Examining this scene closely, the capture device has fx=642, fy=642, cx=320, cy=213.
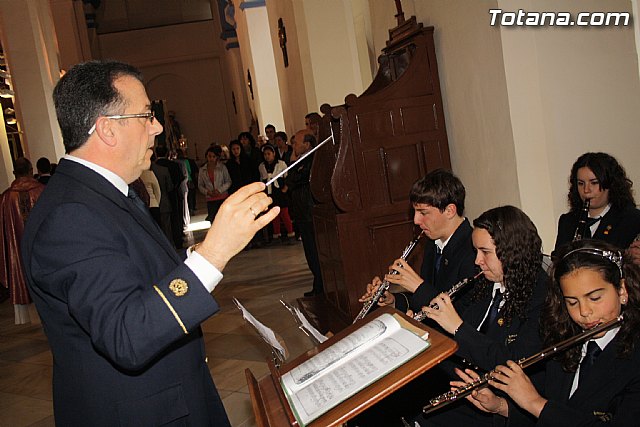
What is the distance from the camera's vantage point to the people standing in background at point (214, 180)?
951 cm

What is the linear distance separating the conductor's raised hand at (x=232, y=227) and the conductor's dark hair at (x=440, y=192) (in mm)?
1713

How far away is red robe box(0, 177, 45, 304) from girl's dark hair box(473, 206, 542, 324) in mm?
5285

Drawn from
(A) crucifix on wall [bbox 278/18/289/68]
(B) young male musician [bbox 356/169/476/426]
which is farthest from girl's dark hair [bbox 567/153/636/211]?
(A) crucifix on wall [bbox 278/18/289/68]

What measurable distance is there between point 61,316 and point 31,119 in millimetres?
10010

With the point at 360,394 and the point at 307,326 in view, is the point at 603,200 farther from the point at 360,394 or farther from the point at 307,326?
the point at 360,394

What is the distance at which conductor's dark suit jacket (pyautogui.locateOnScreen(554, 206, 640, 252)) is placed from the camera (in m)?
3.25

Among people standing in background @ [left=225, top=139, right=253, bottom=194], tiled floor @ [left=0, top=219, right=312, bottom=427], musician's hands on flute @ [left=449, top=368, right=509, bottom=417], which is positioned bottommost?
tiled floor @ [left=0, top=219, right=312, bottom=427]

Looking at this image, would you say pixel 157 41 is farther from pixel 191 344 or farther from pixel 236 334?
pixel 191 344

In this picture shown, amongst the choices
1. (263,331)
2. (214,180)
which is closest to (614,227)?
(263,331)

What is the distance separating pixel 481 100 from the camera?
422 cm

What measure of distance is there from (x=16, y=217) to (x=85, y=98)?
17.8 feet

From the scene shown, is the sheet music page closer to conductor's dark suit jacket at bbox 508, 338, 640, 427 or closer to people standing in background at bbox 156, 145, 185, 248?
conductor's dark suit jacket at bbox 508, 338, 640, 427

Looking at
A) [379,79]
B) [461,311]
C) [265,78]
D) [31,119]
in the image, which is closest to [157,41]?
[265,78]

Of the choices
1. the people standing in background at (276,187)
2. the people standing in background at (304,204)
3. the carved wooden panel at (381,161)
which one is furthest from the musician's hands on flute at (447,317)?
the people standing in background at (276,187)
